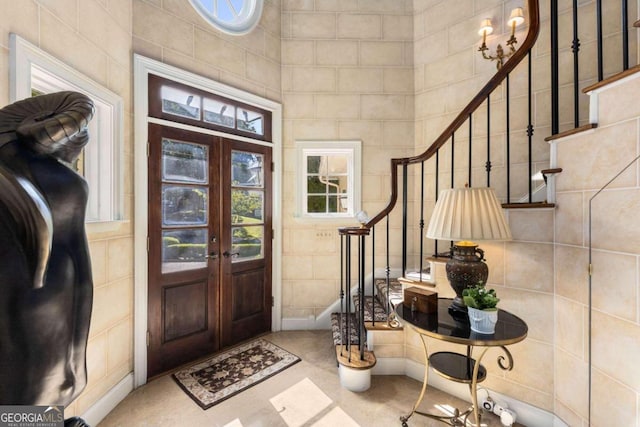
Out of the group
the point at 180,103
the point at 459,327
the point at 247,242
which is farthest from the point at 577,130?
the point at 180,103

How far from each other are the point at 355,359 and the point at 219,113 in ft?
8.29

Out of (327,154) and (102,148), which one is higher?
(327,154)

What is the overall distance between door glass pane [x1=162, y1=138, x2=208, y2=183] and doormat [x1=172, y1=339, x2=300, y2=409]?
1.65m

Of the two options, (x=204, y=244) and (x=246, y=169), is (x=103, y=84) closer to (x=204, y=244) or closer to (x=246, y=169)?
(x=246, y=169)

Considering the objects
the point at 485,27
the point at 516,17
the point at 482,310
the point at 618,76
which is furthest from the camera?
the point at 485,27

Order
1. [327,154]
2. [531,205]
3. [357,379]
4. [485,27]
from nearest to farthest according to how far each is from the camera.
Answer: [531,205]
[357,379]
[485,27]
[327,154]

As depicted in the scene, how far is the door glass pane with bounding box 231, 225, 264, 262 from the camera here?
9.12 feet

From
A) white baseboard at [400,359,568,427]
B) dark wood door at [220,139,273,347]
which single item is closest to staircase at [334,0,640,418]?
white baseboard at [400,359,568,427]

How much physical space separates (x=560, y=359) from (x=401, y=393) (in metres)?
1.04

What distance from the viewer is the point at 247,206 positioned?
287cm

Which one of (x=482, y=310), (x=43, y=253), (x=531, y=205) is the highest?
(x=531, y=205)

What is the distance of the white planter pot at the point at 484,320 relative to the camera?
1363mm

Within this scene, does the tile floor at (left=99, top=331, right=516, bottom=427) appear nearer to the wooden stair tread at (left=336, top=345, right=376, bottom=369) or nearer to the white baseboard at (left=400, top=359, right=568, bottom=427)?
the white baseboard at (left=400, top=359, right=568, bottom=427)

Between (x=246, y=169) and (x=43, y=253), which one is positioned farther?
(x=246, y=169)
